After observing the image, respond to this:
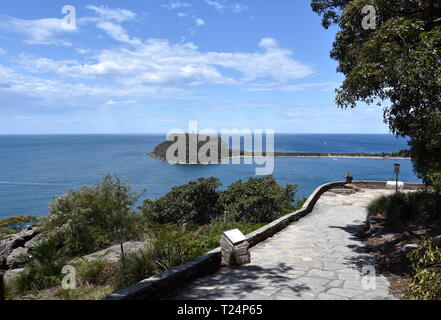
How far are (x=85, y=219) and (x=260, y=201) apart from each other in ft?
31.7

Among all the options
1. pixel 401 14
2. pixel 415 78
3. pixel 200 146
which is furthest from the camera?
pixel 200 146

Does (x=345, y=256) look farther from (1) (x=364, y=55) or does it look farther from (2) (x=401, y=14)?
(2) (x=401, y=14)

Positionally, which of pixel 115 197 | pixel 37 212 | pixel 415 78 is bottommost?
pixel 37 212

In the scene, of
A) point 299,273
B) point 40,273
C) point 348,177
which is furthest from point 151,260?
point 348,177

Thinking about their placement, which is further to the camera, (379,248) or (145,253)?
(379,248)

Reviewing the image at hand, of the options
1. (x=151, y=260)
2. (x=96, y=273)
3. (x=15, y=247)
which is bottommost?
(x=15, y=247)

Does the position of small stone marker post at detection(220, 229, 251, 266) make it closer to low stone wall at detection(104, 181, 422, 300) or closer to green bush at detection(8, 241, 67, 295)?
low stone wall at detection(104, 181, 422, 300)

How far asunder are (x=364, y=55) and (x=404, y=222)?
Answer: 19.4 ft

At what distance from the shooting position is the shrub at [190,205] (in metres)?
23.3

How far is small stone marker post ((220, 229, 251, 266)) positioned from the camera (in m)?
6.91

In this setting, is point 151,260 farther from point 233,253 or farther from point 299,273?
point 299,273

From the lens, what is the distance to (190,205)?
23.4 metres
